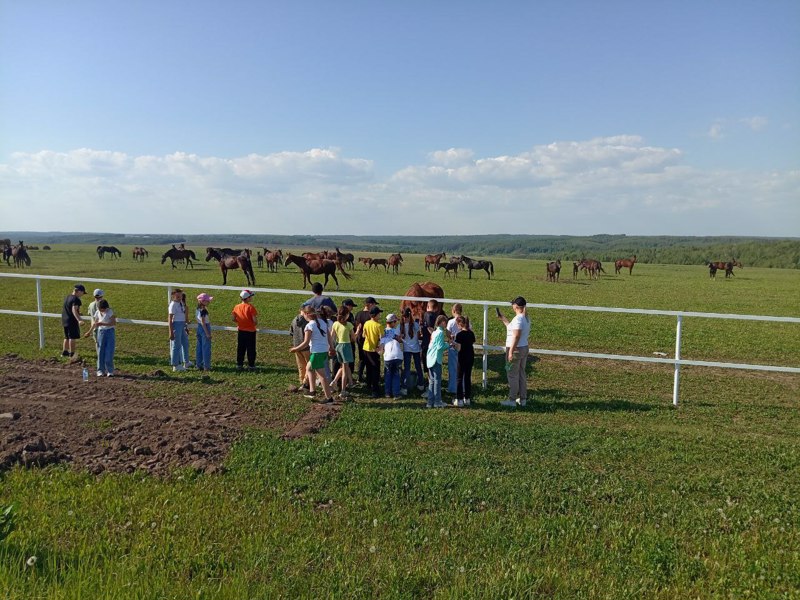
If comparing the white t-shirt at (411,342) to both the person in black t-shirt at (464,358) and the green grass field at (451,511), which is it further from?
the green grass field at (451,511)

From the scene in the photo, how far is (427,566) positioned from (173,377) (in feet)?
23.2

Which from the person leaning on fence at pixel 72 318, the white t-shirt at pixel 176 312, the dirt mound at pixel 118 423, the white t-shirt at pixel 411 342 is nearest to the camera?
the dirt mound at pixel 118 423

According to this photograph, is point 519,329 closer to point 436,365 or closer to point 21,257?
point 436,365

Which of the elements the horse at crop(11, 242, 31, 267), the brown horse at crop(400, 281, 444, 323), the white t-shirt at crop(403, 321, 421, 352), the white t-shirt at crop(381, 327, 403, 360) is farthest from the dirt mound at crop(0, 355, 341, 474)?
the horse at crop(11, 242, 31, 267)

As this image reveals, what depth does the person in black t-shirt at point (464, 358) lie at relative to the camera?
335 inches

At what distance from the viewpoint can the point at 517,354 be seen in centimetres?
865

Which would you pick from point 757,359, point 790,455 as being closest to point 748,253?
point 757,359

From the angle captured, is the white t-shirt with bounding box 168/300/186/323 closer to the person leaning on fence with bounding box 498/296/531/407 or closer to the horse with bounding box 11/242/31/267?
the person leaning on fence with bounding box 498/296/531/407

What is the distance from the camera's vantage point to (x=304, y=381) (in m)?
9.22

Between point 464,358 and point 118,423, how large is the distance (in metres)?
4.68

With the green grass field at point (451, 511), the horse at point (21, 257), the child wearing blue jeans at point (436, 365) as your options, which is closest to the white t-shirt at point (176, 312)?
the green grass field at point (451, 511)

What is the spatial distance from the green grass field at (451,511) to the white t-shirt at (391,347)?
0.77 metres

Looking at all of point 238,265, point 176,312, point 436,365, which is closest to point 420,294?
point 436,365

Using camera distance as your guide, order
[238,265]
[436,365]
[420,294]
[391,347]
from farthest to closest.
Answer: [238,265] < [420,294] < [391,347] < [436,365]
